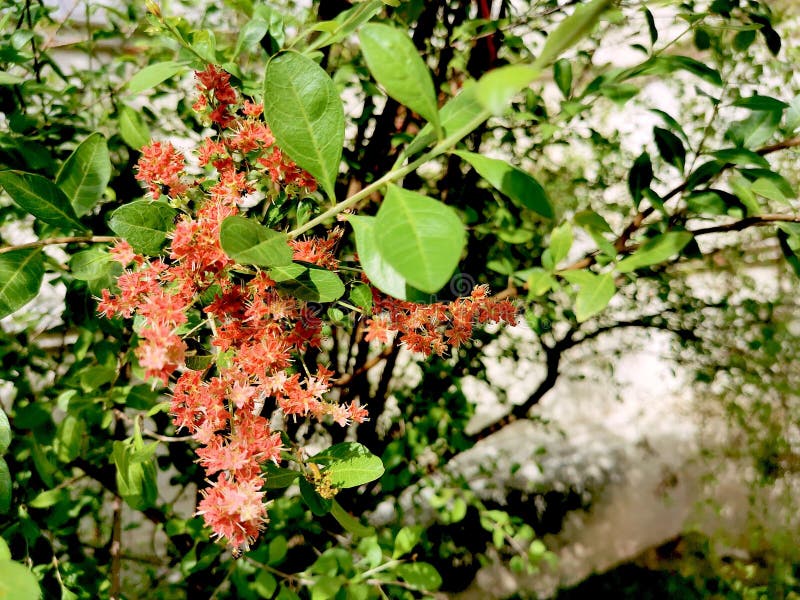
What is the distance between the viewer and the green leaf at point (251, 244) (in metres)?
0.31

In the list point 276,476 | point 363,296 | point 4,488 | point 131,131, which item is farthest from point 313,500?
point 131,131

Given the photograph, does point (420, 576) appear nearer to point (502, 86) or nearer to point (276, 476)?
point (276, 476)

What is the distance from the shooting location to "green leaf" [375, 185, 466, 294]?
0.26 metres

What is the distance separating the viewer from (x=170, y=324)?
38cm

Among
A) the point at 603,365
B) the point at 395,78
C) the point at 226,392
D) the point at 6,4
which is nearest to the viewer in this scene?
the point at 395,78

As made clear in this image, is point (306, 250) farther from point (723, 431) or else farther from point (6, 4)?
point (723, 431)

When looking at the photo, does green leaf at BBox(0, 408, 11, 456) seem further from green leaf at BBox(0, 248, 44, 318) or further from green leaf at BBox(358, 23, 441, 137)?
green leaf at BBox(358, 23, 441, 137)

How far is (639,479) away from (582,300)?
2506 millimetres

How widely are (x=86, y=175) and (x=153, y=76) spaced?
13 centimetres

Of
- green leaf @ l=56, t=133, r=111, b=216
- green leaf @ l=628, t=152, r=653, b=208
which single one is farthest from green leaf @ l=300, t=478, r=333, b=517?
green leaf @ l=628, t=152, r=653, b=208

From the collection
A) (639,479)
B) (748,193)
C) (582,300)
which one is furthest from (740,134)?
(639,479)

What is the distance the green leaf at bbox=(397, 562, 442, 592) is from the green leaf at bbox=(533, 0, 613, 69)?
66cm

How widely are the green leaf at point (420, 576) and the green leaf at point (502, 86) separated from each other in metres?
0.66

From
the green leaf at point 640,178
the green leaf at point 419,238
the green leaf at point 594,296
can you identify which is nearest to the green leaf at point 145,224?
the green leaf at point 419,238
